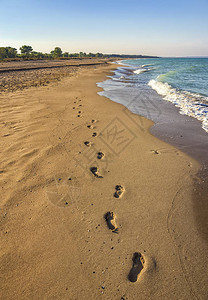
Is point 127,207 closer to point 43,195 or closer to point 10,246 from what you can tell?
point 43,195

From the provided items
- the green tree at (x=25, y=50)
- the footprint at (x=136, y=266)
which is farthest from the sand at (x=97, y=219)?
the green tree at (x=25, y=50)

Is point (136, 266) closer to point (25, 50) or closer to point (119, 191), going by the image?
point (119, 191)

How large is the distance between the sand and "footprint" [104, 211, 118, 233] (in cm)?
3

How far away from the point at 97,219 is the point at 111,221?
257 mm

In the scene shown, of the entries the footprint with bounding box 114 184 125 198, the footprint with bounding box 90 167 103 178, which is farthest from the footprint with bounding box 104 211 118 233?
the footprint with bounding box 90 167 103 178

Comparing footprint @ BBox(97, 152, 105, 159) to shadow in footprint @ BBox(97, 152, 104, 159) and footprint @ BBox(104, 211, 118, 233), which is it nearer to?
shadow in footprint @ BBox(97, 152, 104, 159)

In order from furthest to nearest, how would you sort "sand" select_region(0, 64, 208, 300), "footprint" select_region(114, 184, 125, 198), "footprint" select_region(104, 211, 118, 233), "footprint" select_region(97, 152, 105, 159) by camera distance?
"footprint" select_region(97, 152, 105, 159) < "footprint" select_region(114, 184, 125, 198) < "footprint" select_region(104, 211, 118, 233) < "sand" select_region(0, 64, 208, 300)

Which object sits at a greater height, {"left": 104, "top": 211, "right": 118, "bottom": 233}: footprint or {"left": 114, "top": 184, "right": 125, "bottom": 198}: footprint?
{"left": 114, "top": 184, "right": 125, "bottom": 198}: footprint

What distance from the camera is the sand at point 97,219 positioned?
2152mm

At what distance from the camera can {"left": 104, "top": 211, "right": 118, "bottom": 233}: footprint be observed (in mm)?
2806

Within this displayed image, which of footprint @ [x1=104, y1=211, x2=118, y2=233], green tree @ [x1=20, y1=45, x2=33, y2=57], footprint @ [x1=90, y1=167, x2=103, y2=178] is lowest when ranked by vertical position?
footprint @ [x1=104, y1=211, x2=118, y2=233]

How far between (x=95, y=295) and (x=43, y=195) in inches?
77.8

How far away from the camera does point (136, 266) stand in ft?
7.66

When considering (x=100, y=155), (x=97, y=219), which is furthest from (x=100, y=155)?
(x=97, y=219)
